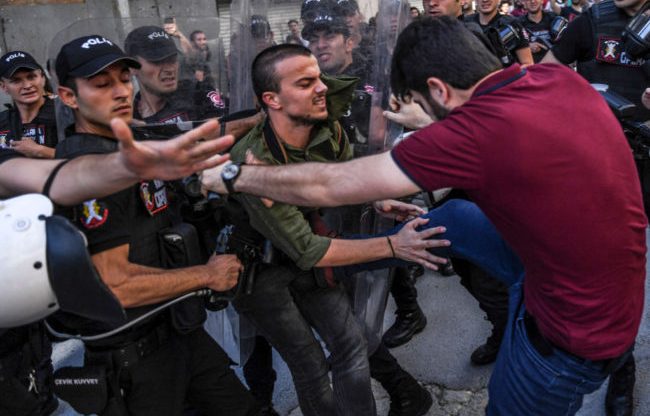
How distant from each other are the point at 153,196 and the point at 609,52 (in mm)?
2656

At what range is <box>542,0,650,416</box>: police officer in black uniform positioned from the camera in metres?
3.16

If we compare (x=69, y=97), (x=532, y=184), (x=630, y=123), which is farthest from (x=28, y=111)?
(x=630, y=123)

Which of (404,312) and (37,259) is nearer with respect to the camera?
(37,259)

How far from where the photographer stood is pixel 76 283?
1.42 meters

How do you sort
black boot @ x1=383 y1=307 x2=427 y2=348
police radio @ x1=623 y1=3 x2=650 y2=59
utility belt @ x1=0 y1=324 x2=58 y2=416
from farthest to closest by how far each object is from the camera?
black boot @ x1=383 y1=307 x2=427 y2=348, police radio @ x1=623 y1=3 x2=650 y2=59, utility belt @ x1=0 y1=324 x2=58 y2=416

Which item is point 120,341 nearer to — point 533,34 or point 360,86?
point 360,86

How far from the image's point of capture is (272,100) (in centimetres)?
231

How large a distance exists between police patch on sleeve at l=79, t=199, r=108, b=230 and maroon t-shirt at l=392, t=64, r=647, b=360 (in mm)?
857

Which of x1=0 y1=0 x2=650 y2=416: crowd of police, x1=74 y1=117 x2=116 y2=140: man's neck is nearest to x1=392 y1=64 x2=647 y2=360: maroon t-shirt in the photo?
x1=0 y1=0 x2=650 y2=416: crowd of police

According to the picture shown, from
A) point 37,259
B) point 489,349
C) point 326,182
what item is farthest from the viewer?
point 489,349

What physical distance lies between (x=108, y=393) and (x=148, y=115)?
1285 mm

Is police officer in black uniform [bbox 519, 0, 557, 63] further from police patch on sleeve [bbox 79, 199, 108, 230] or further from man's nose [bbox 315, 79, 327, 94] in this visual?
police patch on sleeve [bbox 79, 199, 108, 230]

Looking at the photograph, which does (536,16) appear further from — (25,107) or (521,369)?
(521,369)

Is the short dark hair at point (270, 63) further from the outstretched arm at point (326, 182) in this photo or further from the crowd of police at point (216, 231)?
the outstretched arm at point (326, 182)
